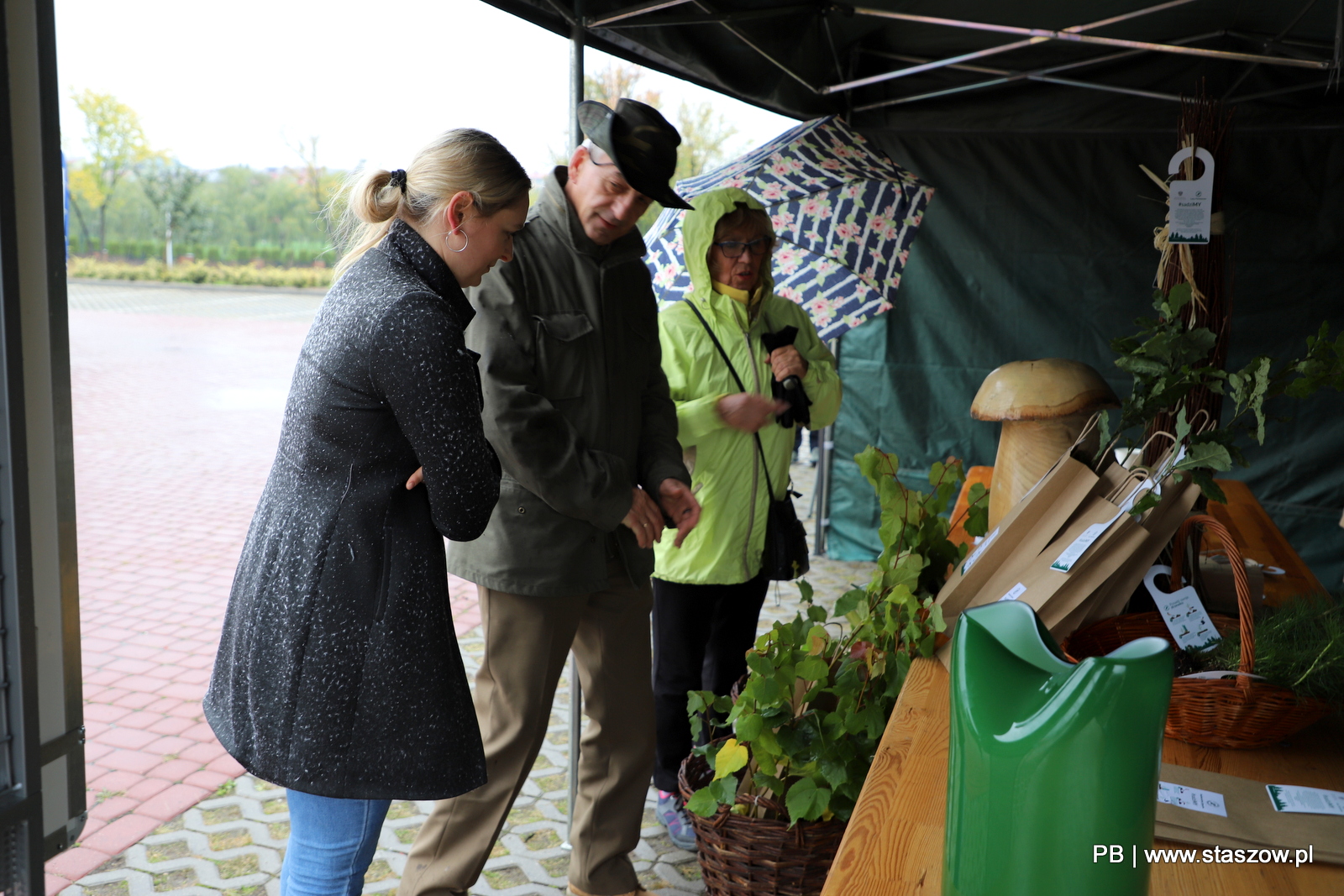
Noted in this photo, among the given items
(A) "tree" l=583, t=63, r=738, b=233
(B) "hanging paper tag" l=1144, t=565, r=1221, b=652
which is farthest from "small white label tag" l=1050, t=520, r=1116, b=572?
(A) "tree" l=583, t=63, r=738, b=233

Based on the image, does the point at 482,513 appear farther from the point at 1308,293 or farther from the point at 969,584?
the point at 1308,293

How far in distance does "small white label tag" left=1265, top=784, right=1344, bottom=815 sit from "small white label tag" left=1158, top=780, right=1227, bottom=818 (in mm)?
64

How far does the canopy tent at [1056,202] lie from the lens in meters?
3.70

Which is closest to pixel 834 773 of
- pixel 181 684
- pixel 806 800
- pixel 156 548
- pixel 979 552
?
pixel 806 800

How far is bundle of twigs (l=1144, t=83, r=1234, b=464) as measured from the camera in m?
1.70

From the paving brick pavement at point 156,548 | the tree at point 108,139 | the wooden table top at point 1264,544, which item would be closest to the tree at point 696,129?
the paving brick pavement at point 156,548

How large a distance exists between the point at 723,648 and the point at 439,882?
992 mm

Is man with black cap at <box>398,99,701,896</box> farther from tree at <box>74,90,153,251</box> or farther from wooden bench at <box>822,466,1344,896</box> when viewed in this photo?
tree at <box>74,90,153,251</box>

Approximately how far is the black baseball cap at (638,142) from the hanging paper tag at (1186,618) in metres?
1.05

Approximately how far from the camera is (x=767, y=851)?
1.71 m

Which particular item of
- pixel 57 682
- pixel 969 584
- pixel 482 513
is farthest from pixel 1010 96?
pixel 57 682

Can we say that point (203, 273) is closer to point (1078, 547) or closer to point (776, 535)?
point (776, 535)

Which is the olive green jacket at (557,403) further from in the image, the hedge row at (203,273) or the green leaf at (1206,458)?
the hedge row at (203,273)

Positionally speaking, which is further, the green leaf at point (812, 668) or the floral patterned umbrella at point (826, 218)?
the floral patterned umbrella at point (826, 218)
